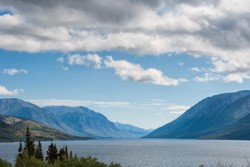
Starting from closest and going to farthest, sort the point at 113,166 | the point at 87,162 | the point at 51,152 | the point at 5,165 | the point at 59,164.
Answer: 1. the point at 113,166
2. the point at 87,162
3. the point at 59,164
4. the point at 5,165
5. the point at 51,152

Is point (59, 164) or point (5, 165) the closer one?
point (59, 164)

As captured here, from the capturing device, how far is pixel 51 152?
14925 centimetres

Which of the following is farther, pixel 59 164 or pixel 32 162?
pixel 32 162

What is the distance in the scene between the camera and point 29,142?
524ft

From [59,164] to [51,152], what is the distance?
58653 millimetres

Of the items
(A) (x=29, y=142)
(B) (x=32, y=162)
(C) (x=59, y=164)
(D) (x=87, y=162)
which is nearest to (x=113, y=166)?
(D) (x=87, y=162)

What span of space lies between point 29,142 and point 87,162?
3188 inches

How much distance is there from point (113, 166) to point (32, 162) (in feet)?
161

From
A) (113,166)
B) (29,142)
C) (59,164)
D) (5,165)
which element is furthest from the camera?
(29,142)

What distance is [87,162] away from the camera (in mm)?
84688

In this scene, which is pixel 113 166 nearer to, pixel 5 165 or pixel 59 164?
pixel 59 164

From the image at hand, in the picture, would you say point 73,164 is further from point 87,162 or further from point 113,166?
point 113,166

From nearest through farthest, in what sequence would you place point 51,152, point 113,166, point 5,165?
point 113,166 < point 5,165 < point 51,152

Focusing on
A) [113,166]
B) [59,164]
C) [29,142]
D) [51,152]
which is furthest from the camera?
[29,142]
